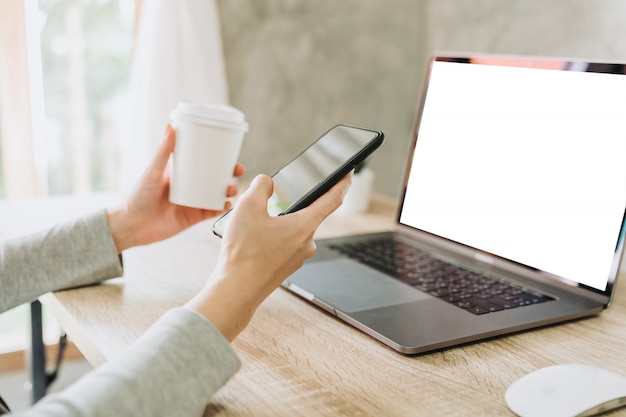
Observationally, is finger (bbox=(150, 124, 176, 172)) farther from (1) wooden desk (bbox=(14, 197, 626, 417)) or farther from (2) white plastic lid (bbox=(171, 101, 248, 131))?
(1) wooden desk (bbox=(14, 197, 626, 417))

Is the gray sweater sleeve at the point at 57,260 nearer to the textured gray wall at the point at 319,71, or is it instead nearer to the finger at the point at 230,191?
the finger at the point at 230,191

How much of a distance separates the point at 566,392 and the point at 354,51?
129 centimetres

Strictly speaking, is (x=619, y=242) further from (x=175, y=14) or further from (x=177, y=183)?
(x=175, y=14)

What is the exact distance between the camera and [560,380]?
582 millimetres

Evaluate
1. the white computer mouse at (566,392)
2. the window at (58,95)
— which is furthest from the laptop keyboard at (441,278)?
the window at (58,95)

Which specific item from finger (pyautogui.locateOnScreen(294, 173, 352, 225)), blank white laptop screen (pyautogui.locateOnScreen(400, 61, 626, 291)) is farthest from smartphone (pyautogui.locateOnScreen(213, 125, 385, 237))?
blank white laptop screen (pyautogui.locateOnScreen(400, 61, 626, 291))

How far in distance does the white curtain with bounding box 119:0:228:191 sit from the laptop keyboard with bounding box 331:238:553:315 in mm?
591

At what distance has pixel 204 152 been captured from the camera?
0.84m

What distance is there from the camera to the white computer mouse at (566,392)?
54 centimetres

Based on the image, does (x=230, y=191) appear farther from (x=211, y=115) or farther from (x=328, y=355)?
(x=328, y=355)

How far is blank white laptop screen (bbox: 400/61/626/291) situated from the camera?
30.7 inches

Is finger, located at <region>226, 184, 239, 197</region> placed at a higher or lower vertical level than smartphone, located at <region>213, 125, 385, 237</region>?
lower

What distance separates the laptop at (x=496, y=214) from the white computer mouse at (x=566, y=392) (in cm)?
11

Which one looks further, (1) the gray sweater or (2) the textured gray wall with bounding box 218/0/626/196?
(2) the textured gray wall with bounding box 218/0/626/196
